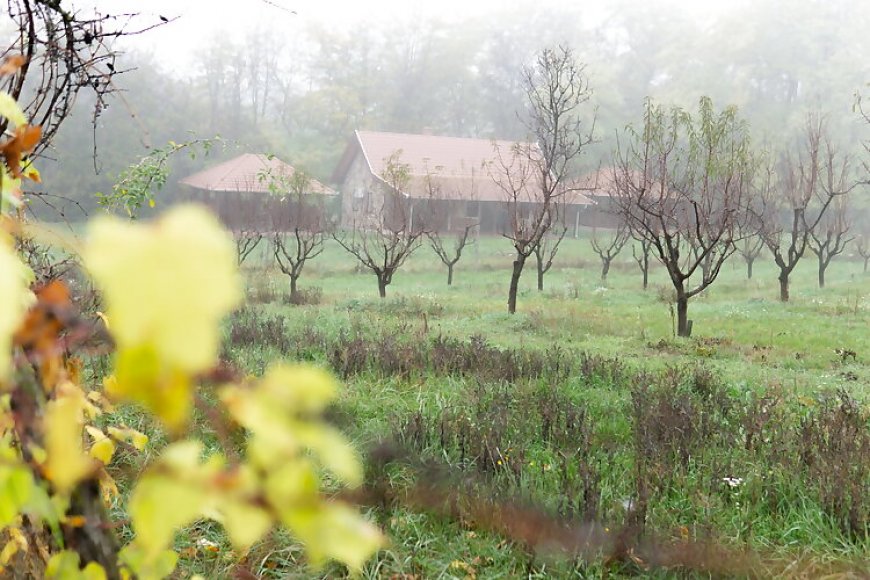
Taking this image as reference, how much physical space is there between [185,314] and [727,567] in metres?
2.83

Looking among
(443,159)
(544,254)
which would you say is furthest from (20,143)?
(443,159)

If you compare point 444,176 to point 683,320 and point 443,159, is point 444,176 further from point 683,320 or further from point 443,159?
point 683,320

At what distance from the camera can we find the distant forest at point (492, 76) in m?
35.7

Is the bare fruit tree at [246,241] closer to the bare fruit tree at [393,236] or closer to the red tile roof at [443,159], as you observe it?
the bare fruit tree at [393,236]

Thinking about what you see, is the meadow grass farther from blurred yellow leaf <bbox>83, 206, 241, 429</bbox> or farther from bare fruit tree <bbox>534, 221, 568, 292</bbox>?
bare fruit tree <bbox>534, 221, 568, 292</bbox>

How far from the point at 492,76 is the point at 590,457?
40.7 meters

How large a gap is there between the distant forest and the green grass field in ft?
95.0

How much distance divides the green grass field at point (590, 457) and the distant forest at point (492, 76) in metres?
29.0

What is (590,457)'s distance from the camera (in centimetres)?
383

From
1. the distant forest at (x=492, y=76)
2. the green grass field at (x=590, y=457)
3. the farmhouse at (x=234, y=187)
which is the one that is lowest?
the green grass field at (x=590, y=457)

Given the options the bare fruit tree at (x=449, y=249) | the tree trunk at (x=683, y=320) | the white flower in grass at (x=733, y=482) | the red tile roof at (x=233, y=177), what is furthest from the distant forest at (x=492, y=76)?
the white flower in grass at (x=733, y=482)

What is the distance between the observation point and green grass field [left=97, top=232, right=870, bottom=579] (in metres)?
2.77

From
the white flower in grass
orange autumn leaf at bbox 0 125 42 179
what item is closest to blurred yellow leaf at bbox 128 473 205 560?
orange autumn leaf at bbox 0 125 42 179

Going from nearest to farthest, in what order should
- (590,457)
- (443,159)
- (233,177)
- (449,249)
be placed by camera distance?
1. (590,457)
2. (449,249)
3. (233,177)
4. (443,159)
